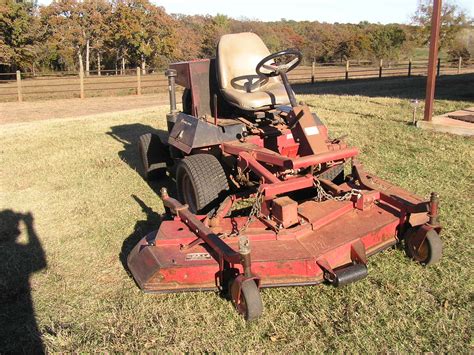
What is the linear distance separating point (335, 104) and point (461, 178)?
238 inches

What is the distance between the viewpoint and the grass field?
2.58 metres

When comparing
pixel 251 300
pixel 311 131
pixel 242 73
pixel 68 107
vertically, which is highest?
pixel 242 73

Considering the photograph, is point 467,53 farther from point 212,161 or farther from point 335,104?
point 212,161

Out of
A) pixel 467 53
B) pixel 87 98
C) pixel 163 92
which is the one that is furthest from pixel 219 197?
pixel 467 53

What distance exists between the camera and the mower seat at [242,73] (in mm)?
4492

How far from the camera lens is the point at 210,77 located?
5.09 metres

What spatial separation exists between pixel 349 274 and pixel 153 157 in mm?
3415

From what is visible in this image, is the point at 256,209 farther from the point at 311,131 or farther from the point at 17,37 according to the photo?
the point at 17,37

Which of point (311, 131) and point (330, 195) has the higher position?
point (311, 131)

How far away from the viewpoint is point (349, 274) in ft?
9.22

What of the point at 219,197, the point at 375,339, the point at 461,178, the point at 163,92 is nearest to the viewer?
the point at 375,339

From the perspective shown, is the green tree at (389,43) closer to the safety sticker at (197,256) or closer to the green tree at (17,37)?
the green tree at (17,37)

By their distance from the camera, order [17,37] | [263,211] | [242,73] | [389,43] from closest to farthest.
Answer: [263,211] → [242,73] → [17,37] → [389,43]

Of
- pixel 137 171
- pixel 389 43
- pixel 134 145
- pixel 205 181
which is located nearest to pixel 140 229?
pixel 205 181
